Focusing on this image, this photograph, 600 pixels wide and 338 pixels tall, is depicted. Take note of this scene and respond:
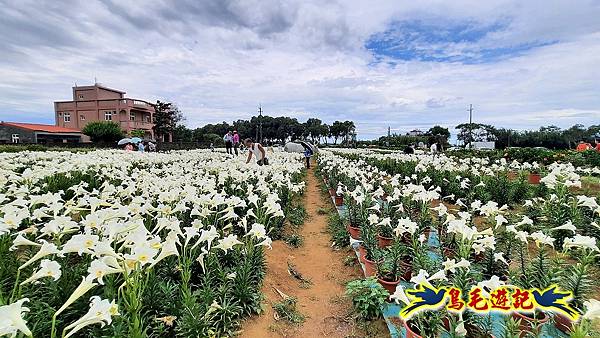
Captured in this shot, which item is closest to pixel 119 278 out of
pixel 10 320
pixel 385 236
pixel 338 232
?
pixel 10 320

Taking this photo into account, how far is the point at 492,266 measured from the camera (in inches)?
163

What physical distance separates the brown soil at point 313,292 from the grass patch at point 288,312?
60mm

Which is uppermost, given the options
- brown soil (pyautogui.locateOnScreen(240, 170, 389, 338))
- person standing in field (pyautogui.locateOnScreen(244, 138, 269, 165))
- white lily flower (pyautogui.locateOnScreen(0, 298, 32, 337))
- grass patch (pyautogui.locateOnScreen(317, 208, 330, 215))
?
person standing in field (pyautogui.locateOnScreen(244, 138, 269, 165))

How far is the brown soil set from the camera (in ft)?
12.4

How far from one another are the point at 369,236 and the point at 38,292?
4101mm

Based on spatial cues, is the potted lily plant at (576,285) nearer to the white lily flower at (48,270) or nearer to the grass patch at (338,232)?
the grass patch at (338,232)

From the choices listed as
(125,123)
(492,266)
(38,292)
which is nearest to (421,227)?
(492,266)

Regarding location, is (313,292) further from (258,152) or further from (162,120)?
(162,120)

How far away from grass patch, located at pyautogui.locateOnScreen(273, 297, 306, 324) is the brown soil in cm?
6

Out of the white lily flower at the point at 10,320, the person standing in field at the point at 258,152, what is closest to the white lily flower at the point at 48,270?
the white lily flower at the point at 10,320

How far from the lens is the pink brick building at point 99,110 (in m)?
56.9

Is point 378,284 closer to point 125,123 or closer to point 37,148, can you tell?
point 37,148

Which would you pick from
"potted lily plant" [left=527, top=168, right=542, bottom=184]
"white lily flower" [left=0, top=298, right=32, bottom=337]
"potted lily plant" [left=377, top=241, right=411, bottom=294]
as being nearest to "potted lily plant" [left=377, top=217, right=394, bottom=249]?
"potted lily plant" [left=377, top=241, right=411, bottom=294]

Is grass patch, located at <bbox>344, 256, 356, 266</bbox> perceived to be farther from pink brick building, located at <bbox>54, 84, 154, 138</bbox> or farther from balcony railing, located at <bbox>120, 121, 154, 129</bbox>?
balcony railing, located at <bbox>120, 121, 154, 129</bbox>
